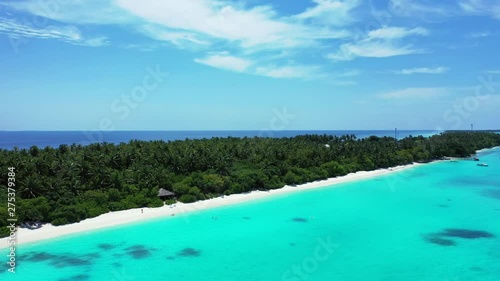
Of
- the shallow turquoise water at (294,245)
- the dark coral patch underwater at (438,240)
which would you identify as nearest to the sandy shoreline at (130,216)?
the shallow turquoise water at (294,245)

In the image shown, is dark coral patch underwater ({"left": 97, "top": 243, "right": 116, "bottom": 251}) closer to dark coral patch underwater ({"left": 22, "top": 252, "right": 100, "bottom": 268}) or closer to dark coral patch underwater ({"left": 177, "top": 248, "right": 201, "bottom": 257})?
dark coral patch underwater ({"left": 22, "top": 252, "right": 100, "bottom": 268})

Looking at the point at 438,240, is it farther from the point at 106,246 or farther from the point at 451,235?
the point at 106,246

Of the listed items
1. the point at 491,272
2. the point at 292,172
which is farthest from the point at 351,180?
the point at 491,272

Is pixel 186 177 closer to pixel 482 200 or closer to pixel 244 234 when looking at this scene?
pixel 244 234

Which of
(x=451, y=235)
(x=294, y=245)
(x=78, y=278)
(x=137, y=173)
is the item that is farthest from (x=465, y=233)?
(x=137, y=173)

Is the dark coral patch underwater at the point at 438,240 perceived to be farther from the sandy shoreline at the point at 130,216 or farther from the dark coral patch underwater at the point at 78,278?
the dark coral patch underwater at the point at 78,278

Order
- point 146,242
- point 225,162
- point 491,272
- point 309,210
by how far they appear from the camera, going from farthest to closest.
Answer: 1. point 225,162
2. point 309,210
3. point 146,242
4. point 491,272

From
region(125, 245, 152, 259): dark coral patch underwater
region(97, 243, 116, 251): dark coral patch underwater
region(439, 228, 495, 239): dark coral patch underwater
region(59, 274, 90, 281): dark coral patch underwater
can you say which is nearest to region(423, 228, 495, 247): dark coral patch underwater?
region(439, 228, 495, 239): dark coral patch underwater
